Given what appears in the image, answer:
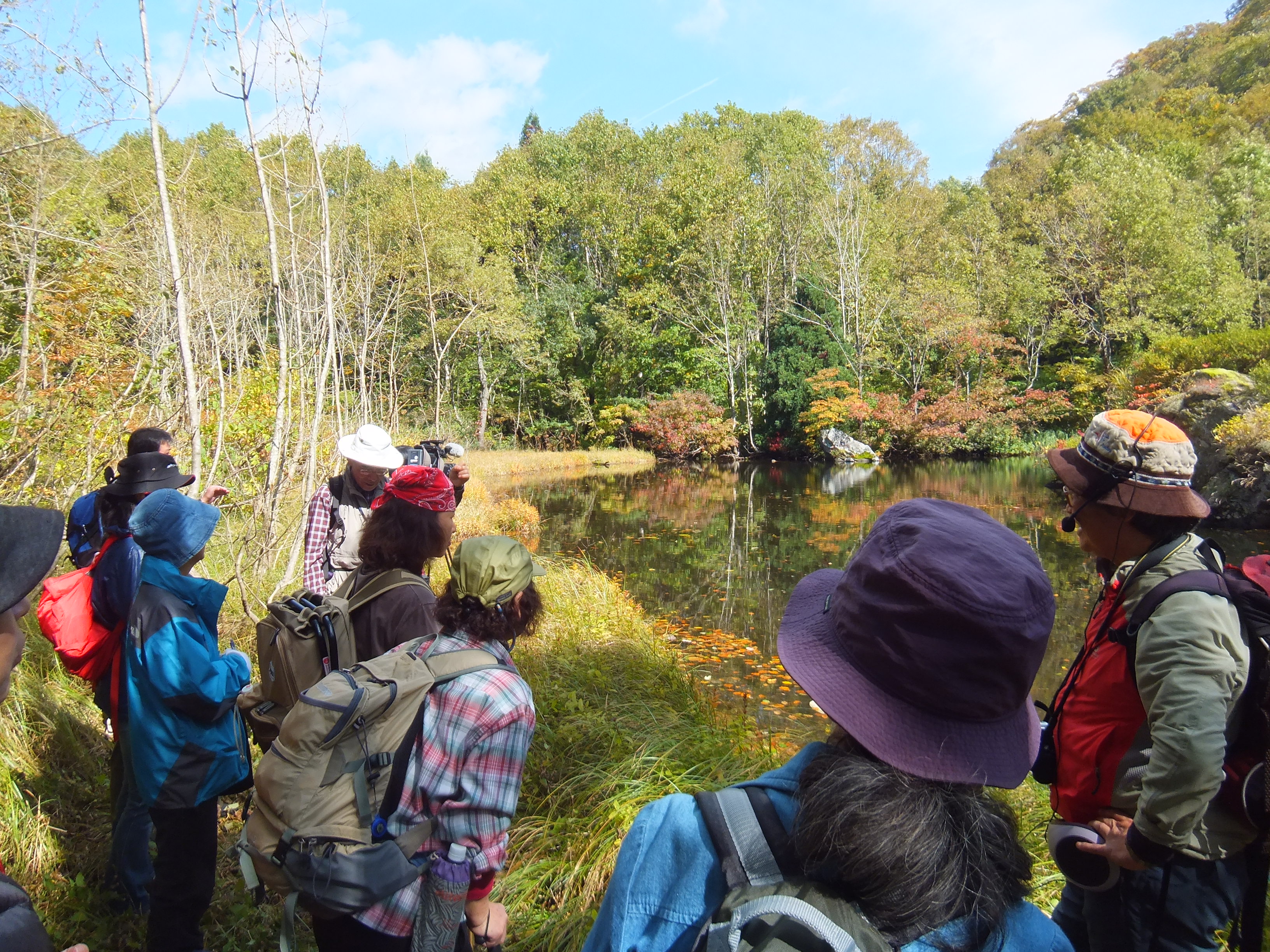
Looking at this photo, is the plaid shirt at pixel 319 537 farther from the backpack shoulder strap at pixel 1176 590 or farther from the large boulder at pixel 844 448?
the large boulder at pixel 844 448

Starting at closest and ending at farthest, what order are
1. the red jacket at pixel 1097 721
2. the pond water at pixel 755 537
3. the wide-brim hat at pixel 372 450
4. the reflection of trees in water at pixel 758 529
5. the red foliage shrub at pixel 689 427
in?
Result: the red jacket at pixel 1097 721 → the wide-brim hat at pixel 372 450 → the pond water at pixel 755 537 → the reflection of trees in water at pixel 758 529 → the red foliage shrub at pixel 689 427

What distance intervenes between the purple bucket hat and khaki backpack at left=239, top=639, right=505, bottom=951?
105cm

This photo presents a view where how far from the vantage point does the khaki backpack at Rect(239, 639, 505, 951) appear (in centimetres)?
158

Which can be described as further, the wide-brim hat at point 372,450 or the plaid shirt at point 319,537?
the wide-brim hat at point 372,450

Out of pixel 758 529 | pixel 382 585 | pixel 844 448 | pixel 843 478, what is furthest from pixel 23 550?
pixel 844 448

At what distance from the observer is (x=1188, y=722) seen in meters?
1.67

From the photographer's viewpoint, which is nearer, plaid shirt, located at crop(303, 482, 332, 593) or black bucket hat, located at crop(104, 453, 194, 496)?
black bucket hat, located at crop(104, 453, 194, 496)

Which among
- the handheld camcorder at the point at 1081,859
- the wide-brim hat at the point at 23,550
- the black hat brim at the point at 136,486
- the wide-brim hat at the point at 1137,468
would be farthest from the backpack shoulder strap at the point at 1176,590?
the black hat brim at the point at 136,486

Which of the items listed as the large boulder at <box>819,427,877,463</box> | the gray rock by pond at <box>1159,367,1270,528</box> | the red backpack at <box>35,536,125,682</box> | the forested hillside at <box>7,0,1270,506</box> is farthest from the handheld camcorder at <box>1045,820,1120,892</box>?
the large boulder at <box>819,427,877,463</box>

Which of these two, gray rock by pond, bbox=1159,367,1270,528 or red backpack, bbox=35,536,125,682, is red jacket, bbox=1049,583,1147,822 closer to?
red backpack, bbox=35,536,125,682

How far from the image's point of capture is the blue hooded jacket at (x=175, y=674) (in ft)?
7.67

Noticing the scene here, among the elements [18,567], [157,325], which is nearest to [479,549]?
[18,567]

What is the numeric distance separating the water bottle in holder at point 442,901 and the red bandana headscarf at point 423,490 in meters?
1.12

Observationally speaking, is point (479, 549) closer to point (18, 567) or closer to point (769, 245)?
point (18, 567)
